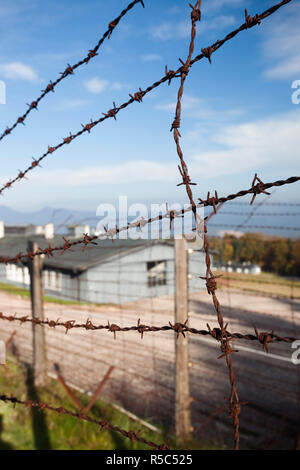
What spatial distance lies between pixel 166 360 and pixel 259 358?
2.25 meters

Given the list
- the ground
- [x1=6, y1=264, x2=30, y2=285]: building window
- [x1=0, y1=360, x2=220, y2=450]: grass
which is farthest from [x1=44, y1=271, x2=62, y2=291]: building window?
[x1=0, y1=360, x2=220, y2=450]: grass

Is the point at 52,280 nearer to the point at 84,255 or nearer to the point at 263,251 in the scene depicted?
the point at 84,255

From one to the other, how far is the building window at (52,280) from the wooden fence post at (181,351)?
1699cm

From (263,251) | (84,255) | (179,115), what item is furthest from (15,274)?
(179,115)

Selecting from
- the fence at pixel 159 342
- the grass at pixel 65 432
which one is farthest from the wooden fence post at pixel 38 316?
the grass at pixel 65 432

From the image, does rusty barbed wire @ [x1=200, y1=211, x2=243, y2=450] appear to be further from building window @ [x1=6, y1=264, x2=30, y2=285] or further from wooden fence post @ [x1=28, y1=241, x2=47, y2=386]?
building window @ [x1=6, y1=264, x2=30, y2=285]

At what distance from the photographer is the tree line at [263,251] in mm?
5340

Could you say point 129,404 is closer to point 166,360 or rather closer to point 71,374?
point 71,374

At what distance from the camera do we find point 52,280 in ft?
69.5

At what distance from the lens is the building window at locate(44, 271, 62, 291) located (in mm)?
20383

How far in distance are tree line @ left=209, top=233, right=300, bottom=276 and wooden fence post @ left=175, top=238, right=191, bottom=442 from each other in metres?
1.09

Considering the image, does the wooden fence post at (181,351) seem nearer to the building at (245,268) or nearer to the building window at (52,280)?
the building at (245,268)

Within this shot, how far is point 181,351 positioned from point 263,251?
373 centimetres

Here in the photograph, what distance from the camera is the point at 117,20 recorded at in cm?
152
